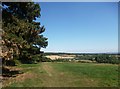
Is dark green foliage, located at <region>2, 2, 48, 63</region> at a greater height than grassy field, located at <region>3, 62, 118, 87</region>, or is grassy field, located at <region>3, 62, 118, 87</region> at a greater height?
dark green foliage, located at <region>2, 2, 48, 63</region>

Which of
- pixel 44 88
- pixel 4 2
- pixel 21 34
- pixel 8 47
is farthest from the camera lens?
pixel 4 2

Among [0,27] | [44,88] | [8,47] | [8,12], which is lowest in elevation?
[44,88]

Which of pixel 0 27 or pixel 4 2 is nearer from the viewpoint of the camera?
pixel 0 27

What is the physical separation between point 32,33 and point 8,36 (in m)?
6.41

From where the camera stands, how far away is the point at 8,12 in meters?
27.5

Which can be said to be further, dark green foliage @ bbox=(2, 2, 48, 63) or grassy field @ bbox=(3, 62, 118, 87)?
dark green foliage @ bbox=(2, 2, 48, 63)

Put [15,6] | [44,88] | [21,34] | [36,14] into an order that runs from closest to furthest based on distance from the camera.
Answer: [44,88], [21,34], [15,6], [36,14]

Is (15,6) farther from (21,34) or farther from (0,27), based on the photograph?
(0,27)

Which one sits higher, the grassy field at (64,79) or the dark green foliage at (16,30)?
the dark green foliage at (16,30)

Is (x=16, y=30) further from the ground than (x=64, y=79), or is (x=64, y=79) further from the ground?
(x=16, y=30)

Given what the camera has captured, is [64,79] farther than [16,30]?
No

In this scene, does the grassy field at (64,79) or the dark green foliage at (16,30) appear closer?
the grassy field at (64,79)

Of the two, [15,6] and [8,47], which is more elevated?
[15,6]


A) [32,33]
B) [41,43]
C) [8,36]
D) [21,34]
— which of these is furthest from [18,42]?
[41,43]
